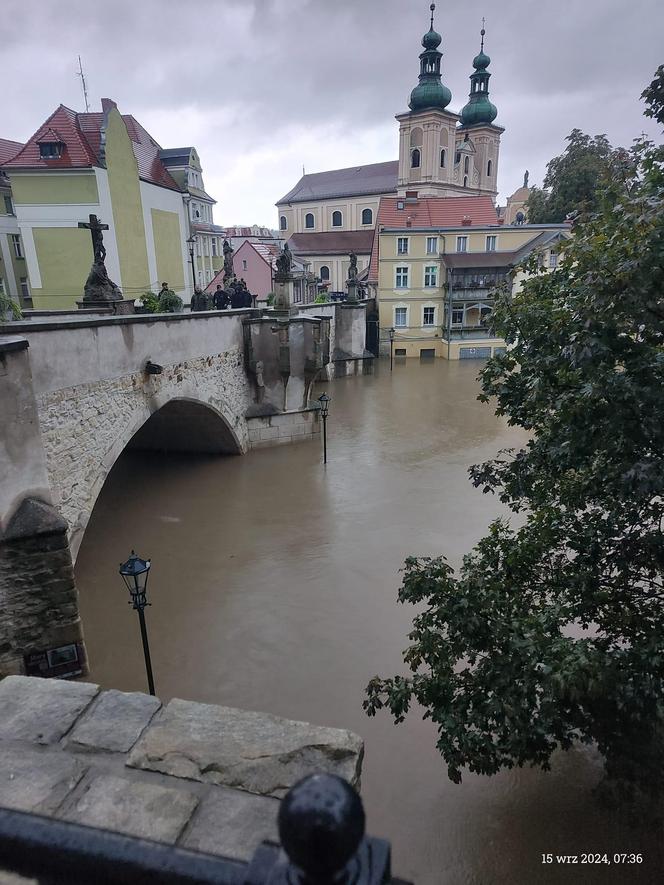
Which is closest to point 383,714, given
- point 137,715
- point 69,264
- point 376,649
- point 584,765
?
point 376,649

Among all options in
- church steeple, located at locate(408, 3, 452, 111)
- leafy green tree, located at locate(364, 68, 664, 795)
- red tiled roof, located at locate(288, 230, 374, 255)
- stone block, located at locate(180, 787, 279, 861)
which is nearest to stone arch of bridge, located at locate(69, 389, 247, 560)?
leafy green tree, located at locate(364, 68, 664, 795)

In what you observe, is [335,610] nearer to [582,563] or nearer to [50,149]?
[582,563]

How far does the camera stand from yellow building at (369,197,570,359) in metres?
33.0

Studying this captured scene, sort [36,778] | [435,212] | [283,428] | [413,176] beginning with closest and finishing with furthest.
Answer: [36,778] < [283,428] < [435,212] < [413,176]

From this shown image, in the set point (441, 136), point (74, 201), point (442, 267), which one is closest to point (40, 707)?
point (74, 201)

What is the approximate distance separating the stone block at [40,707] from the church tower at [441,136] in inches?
1874

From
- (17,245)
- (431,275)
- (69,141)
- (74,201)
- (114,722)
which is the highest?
(69,141)

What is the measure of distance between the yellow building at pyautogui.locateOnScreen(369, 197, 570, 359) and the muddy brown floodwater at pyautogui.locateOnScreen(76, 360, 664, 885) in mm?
16299

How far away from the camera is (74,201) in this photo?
22.2 meters

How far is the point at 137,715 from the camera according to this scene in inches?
90.3

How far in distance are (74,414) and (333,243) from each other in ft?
151

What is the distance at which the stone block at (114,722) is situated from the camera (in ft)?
6.97

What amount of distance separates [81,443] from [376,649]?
5837 millimetres

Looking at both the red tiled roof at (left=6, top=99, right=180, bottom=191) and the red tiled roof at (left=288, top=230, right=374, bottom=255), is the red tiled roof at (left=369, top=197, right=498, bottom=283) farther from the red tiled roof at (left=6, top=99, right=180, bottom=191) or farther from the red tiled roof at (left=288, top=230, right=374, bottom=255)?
the red tiled roof at (left=6, top=99, right=180, bottom=191)
